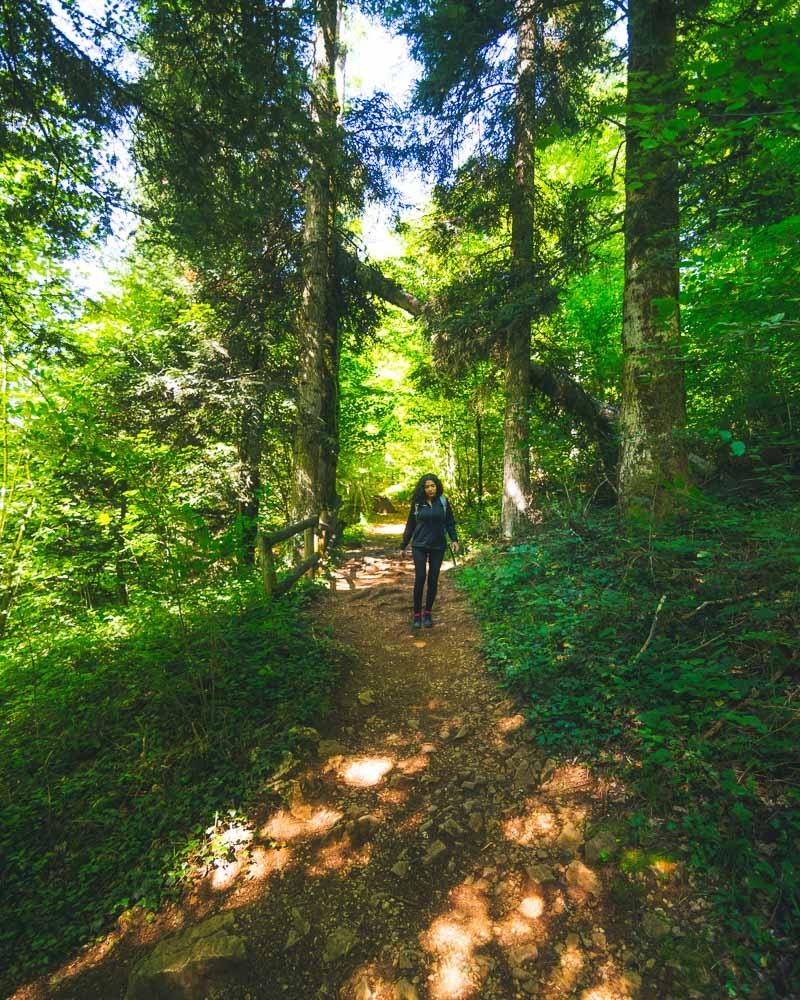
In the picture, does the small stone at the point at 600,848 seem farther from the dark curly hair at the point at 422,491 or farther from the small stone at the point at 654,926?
the dark curly hair at the point at 422,491

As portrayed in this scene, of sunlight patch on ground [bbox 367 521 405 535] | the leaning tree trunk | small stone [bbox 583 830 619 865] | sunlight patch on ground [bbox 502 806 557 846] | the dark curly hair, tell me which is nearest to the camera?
small stone [bbox 583 830 619 865]

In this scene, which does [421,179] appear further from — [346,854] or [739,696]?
[346,854]

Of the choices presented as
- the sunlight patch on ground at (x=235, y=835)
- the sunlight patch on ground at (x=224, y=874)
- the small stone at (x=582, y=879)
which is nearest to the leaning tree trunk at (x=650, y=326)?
the small stone at (x=582, y=879)

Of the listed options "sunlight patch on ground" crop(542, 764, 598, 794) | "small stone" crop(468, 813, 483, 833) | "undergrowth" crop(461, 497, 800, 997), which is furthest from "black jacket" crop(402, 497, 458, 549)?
"small stone" crop(468, 813, 483, 833)

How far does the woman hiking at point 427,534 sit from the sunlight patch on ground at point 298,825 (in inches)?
121

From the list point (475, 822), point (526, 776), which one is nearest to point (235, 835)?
point (475, 822)

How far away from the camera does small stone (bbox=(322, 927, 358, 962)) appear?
79.3 inches

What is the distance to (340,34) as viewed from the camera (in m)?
10.4

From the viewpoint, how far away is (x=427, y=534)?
18.4 ft

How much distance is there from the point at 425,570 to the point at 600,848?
367cm

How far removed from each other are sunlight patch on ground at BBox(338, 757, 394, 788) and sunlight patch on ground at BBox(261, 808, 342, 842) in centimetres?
27

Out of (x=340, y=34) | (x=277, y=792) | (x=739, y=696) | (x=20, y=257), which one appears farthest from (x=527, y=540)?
(x=340, y=34)

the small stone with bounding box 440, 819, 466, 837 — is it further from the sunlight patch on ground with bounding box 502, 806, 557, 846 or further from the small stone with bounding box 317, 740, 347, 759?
the small stone with bounding box 317, 740, 347, 759

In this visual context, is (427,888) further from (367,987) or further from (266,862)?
(266,862)
